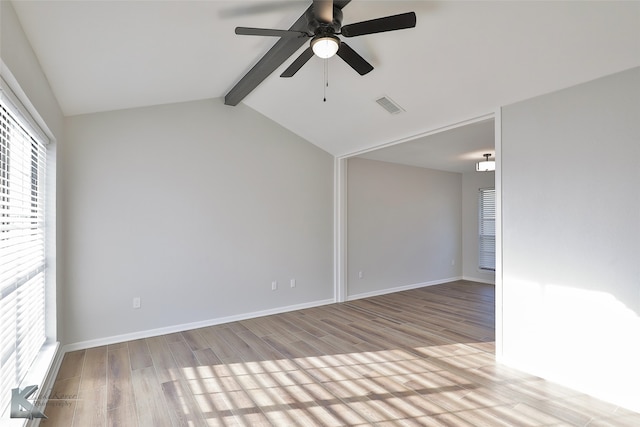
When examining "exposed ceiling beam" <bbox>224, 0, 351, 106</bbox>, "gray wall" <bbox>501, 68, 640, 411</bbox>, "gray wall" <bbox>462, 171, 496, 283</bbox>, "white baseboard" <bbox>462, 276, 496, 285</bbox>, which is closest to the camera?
"gray wall" <bbox>501, 68, 640, 411</bbox>

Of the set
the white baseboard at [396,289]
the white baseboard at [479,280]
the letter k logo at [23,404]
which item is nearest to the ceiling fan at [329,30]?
the letter k logo at [23,404]

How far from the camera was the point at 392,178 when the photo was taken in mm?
6105

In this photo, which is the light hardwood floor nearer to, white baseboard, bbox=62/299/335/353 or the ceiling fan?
white baseboard, bbox=62/299/335/353

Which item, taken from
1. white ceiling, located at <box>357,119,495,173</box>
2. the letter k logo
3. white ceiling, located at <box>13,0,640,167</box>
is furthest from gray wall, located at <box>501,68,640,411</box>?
the letter k logo

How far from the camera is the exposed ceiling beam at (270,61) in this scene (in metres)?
2.53

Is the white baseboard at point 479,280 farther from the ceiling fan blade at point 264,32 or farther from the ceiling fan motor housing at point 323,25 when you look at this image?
the ceiling fan blade at point 264,32

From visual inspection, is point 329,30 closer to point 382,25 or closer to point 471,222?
point 382,25

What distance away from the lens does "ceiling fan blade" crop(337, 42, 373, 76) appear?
231cm

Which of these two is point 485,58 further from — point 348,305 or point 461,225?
point 461,225

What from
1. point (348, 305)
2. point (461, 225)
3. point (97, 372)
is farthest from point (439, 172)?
point (97, 372)

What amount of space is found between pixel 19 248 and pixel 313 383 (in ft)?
7.77

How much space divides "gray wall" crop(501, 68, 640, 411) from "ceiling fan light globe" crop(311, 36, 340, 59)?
1797 mm

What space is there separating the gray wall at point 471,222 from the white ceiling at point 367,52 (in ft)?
13.1

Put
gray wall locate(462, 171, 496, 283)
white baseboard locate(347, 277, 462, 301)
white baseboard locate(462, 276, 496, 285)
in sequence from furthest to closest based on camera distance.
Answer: gray wall locate(462, 171, 496, 283) → white baseboard locate(462, 276, 496, 285) → white baseboard locate(347, 277, 462, 301)
